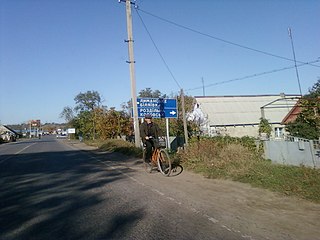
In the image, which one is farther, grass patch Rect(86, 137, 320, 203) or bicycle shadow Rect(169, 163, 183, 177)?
bicycle shadow Rect(169, 163, 183, 177)

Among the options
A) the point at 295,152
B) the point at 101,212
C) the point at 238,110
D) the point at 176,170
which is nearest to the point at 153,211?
the point at 101,212

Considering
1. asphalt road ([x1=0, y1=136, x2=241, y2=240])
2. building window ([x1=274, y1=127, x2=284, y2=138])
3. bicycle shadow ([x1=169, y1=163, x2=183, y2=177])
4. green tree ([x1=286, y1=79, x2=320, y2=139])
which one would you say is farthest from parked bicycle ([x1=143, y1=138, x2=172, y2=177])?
building window ([x1=274, y1=127, x2=284, y2=138])

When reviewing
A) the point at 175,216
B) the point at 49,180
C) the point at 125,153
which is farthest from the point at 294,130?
the point at 175,216

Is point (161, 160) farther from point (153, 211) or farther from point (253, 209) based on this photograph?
point (253, 209)

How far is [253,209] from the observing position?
21.0 feet

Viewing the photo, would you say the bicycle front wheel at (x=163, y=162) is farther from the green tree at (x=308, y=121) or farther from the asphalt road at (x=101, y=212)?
the green tree at (x=308, y=121)

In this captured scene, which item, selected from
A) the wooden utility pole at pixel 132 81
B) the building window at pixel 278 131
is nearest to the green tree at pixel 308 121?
the wooden utility pole at pixel 132 81

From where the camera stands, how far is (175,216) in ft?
19.5

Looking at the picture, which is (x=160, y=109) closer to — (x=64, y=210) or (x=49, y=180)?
(x=49, y=180)

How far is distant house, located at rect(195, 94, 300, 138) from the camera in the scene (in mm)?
39844

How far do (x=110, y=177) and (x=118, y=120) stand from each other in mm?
26551

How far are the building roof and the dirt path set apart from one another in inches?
1238

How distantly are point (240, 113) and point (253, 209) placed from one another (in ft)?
121

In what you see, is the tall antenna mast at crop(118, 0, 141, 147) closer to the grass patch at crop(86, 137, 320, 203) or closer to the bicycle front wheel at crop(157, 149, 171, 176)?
the grass patch at crop(86, 137, 320, 203)
